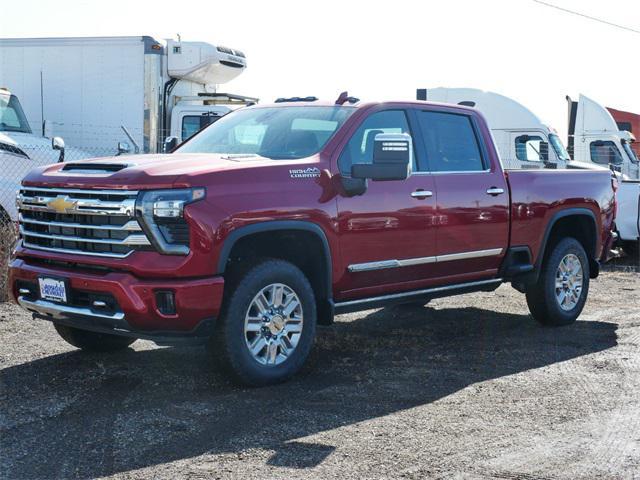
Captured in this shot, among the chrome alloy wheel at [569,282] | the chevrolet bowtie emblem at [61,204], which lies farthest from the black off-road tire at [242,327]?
the chrome alloy wheel at [569,282]

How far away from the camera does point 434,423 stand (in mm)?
5219

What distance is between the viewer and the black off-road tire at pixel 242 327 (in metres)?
5.61

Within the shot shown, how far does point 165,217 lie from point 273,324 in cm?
108

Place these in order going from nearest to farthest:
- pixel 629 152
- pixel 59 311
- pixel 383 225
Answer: pixel 59 311 → pixel 383 225 → pixel 629 152

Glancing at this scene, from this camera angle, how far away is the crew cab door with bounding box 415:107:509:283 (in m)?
7.06

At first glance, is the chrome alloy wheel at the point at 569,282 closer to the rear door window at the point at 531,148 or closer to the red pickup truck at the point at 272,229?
the red pickup truck at the point at 272,229

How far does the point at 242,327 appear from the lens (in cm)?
566

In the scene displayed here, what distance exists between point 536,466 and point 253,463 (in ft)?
4.76

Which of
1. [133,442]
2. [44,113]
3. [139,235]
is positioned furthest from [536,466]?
[44,113]

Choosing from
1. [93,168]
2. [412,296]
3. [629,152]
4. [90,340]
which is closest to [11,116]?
[90,340]

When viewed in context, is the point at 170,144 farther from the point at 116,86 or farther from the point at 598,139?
the point at 598,139

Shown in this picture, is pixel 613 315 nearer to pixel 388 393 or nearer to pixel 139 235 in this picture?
pixel 388 393

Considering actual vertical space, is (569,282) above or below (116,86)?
below

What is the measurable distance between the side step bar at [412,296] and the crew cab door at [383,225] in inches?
2.5
